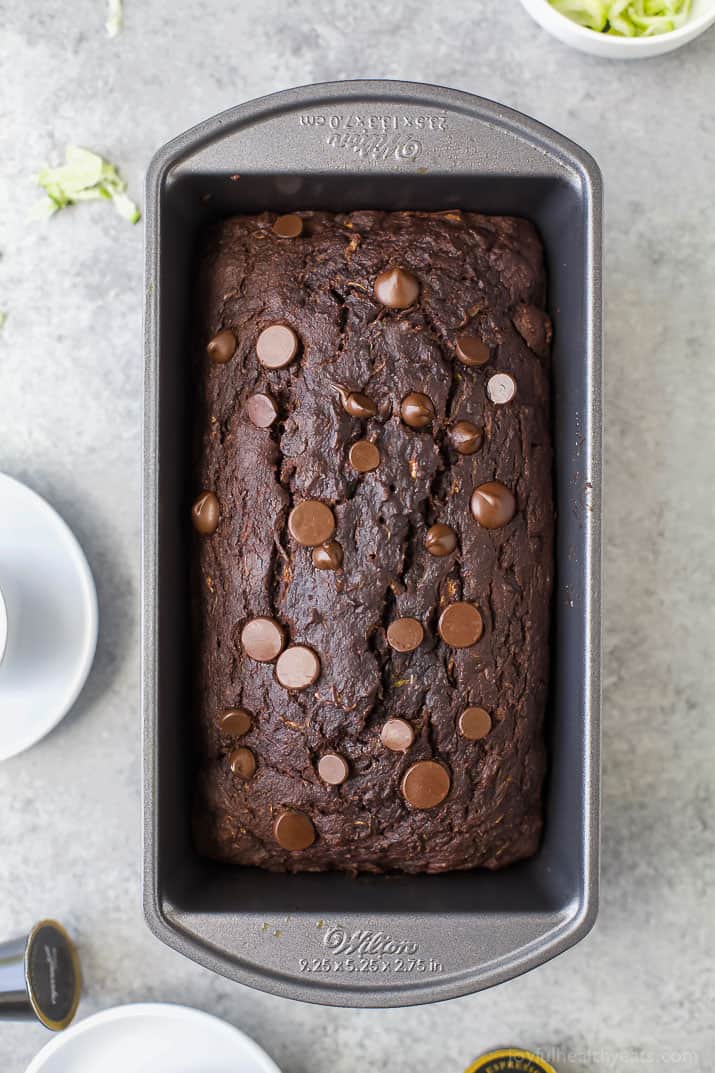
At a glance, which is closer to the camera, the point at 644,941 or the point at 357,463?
the point at 357,463

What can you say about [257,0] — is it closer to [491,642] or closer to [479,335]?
[479,335]

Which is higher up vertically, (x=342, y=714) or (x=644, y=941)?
(x=342, y=714)

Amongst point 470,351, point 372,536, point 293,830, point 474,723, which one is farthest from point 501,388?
point 293,830

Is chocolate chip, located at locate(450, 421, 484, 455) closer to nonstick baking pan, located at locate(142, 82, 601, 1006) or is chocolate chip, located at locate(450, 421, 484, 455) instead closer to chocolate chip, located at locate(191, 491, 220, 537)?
nonstick baking pan, located at locate(142, 82, 601, 1006)

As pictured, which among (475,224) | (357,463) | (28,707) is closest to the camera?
(357,463)

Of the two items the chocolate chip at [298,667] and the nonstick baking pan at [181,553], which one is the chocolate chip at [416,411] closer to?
the nonstick baking pan at [181,553]

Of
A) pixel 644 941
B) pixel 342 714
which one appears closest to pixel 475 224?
pixel 342 714

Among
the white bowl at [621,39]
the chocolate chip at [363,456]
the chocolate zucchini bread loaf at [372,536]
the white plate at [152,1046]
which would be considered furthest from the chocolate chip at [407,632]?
the white bowl at [621,39]
